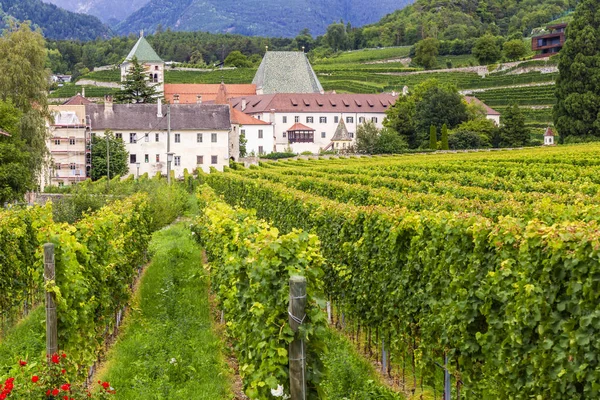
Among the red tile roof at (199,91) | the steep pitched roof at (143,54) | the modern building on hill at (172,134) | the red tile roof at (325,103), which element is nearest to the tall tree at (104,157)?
the modern building on hill at (172,134)

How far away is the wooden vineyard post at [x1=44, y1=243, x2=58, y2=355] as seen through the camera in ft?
34.3

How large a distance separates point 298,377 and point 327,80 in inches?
5909

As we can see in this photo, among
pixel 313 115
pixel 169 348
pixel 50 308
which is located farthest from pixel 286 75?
pixel 50 308

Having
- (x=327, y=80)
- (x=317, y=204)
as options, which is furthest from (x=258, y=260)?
(x=327, y=80)

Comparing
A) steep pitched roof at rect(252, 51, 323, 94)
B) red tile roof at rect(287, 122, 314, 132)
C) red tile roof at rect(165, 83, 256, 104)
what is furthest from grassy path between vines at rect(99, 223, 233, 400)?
steep pitched roof at rect(252, 51, 323, 94)

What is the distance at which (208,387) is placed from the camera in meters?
11.3

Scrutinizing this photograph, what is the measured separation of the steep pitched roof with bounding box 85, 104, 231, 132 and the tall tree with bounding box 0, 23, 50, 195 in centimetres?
3188

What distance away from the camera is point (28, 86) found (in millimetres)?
51938

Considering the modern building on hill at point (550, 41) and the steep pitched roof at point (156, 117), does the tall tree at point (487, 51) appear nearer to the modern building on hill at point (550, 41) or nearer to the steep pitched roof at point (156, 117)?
the modern building on hill at point (550, 41)

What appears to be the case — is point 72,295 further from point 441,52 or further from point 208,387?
point 441,52

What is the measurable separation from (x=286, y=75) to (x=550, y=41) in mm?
50149

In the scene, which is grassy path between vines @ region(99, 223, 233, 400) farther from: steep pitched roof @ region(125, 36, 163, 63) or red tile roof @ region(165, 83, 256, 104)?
steep pitched roof @ region(125, 36, 163, 63)

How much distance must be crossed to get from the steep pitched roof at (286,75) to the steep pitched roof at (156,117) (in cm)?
5062

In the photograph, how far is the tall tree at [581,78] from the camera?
80750mm
